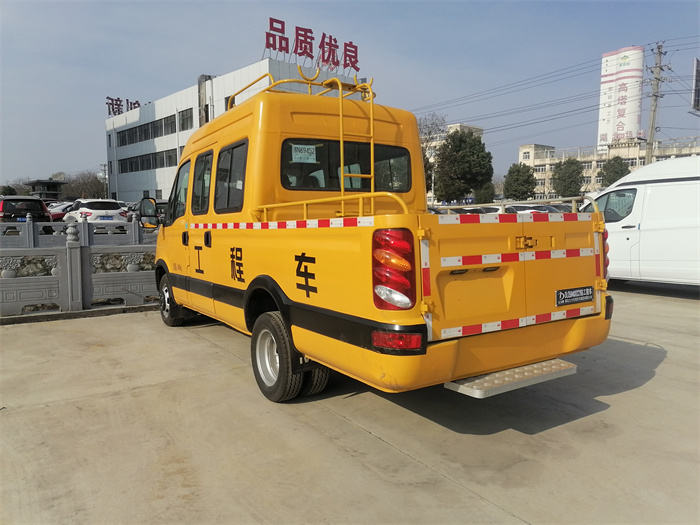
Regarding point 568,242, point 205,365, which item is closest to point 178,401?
point 205,365

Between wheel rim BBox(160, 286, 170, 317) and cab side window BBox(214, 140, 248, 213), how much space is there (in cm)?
251

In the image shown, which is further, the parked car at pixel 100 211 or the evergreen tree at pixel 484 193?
the evergreen tree at pixel 484 193

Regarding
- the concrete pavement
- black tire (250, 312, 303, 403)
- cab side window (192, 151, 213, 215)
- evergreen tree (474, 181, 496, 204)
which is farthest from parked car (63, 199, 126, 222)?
evergreen tree (474, 181, 496, 204)

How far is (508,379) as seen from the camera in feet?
11.2

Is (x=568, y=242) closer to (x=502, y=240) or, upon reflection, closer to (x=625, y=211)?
(x=502, y=240)

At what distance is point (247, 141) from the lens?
4.73 metres

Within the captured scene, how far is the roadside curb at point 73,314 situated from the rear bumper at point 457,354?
5723 mm

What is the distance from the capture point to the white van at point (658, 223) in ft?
28.5

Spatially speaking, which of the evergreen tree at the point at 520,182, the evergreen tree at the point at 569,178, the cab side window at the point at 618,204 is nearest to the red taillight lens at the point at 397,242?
the cab side window at the point at 618,204

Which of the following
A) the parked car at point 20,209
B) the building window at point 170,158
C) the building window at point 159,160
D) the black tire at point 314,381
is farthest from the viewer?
the building window at point 159,160

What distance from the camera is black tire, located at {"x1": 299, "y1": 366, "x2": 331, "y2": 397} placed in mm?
4379

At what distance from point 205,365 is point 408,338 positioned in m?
3.29

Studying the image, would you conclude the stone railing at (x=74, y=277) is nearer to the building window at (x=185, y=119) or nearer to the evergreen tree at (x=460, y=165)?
the evergreen tree at (x=460, y=165)

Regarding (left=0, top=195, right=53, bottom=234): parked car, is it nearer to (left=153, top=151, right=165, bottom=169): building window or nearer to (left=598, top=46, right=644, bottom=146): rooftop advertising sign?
(left=153, top=151, right=165, bottom=169): building window
